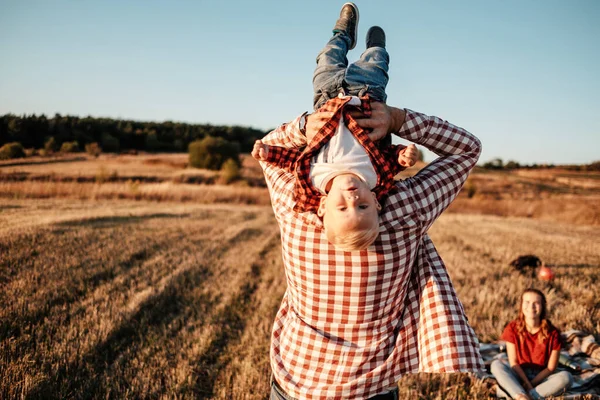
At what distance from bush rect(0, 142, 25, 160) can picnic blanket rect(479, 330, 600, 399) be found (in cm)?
2027

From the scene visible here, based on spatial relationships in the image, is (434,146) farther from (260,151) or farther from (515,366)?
(515,366)

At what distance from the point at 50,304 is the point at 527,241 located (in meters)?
14.4

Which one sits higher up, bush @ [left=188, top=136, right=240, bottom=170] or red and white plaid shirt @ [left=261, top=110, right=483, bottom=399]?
bush @ [left=188, top=136, right=240, bottom=170]

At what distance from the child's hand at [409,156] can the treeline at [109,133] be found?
23630 millimetres

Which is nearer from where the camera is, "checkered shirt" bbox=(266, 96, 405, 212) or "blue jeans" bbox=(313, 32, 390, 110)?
"checkered shirt" bbox=(266, 96, 405, 212)

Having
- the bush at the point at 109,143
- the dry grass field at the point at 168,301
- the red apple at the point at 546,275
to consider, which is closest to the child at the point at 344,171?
the dry grass field at the point at 168,301

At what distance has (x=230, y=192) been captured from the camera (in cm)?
3091

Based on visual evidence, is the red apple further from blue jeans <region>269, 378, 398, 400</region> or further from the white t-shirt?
the white t-shirt

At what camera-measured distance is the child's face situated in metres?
1.69

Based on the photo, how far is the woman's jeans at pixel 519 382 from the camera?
451cm

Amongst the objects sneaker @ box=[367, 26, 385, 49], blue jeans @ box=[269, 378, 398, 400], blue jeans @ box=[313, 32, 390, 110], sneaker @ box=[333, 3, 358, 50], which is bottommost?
blue jeans @ box=[269, 378, 398, 400]

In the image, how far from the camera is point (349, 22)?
2.99 m

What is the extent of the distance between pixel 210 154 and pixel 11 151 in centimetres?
3745

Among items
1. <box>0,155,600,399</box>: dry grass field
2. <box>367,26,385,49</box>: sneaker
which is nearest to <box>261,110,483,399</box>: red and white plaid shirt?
<box>367,26,385,49</box>: sneaker
